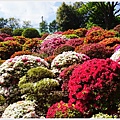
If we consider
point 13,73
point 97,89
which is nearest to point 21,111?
point 97,89

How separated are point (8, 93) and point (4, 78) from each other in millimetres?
376

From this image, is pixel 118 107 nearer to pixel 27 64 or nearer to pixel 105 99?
pixel 105 99

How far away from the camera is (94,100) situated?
5.68m

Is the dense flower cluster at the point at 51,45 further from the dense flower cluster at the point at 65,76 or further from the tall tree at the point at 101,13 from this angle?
the tall tree at the point at 101,13

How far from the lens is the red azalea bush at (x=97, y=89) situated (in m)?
5.63

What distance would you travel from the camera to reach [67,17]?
3191 centimetres

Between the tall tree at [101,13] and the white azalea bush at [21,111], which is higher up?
the tall tree at [101,13]

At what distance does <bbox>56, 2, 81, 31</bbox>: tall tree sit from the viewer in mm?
31547

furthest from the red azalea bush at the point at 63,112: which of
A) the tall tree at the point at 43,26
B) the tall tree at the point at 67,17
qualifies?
the tall tree at the point at 43,26

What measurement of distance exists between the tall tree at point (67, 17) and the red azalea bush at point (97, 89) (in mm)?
25653

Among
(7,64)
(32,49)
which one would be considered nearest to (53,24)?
(32,49)

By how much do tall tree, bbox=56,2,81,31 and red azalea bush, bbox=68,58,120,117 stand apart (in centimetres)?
2565

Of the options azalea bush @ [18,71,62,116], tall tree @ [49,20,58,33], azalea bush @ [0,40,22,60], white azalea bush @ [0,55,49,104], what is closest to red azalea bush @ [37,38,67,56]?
azalea bush @ [0,40,22,60]

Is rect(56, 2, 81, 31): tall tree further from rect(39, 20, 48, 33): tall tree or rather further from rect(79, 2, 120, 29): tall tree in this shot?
rect(39, 20, 48, 33): tall tree
